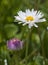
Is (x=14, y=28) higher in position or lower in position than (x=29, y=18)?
higher

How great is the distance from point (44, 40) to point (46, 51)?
67 mm

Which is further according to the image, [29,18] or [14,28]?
[14,28]

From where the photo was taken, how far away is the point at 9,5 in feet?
6.55

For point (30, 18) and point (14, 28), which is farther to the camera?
point (14, 28)

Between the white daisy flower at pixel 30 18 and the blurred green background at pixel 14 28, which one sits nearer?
the white daisy flower at pixel 30 18

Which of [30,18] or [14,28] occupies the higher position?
[14,28]

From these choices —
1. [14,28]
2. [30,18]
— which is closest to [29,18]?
[30,18]

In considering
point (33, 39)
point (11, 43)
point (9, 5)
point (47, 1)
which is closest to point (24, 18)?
point (11, 43)

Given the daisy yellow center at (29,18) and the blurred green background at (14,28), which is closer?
the daisy yellow center at (29,18)

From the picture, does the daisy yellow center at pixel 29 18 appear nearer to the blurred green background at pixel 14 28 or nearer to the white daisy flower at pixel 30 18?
the white daisy flower at pixel 30 18

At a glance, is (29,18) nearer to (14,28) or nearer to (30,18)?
(30,18)

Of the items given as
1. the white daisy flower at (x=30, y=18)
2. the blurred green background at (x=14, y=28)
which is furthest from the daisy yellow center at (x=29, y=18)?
the blurred green background at (x=14, y=28)

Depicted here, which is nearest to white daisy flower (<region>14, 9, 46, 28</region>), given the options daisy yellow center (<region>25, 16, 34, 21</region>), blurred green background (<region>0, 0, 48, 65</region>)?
daisy yellow center (<region>25, 16, 34, 21</region>)

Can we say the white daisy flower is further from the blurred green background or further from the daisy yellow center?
the blurred green background
